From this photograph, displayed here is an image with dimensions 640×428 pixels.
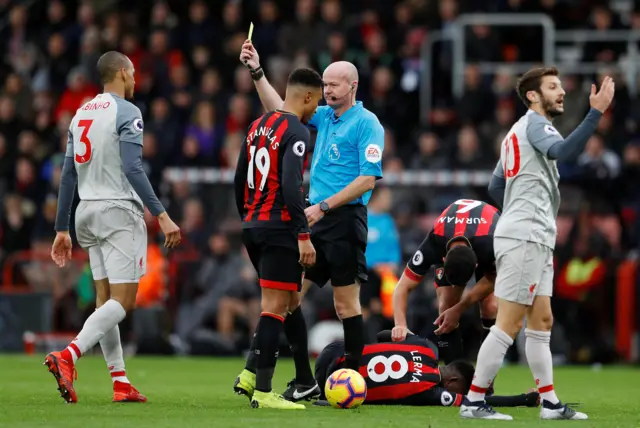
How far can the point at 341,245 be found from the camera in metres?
9.45

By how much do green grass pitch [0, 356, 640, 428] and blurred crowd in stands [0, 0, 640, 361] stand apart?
241 cm

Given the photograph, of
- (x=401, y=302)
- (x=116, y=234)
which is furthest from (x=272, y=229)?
(x=401, y=302)

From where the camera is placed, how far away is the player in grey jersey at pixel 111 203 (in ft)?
30.2

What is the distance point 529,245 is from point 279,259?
5.38 ft

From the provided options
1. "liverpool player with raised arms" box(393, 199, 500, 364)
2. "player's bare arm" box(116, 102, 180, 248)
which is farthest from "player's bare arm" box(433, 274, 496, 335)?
"player's bare arm" box(116, 102, 180, 248)

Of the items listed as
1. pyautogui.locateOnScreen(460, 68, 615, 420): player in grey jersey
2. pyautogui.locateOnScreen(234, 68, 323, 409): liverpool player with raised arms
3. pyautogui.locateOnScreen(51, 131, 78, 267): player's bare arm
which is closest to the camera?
pyautogui.locateOnScreen(460, 68, 615, 420): player in grey jersey

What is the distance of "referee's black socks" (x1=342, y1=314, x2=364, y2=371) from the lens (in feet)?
31.0

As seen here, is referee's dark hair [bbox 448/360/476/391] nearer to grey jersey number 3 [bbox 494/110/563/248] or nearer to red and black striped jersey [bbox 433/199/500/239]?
red and black striped jersey [bbox 433/199/500/239]

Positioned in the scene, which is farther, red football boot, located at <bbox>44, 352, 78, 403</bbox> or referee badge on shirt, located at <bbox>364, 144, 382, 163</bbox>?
referee badge on shirt, located at <bbox>364, 144, 382, 163</bbox>

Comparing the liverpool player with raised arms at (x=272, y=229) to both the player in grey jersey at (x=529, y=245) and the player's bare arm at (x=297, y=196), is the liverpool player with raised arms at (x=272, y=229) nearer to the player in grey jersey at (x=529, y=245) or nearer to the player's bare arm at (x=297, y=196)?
the player's bare arm at (x=297, y=196)

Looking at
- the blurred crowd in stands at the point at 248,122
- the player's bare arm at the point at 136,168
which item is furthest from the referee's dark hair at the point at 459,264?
the blurred crowd in stands at the point at 248,122

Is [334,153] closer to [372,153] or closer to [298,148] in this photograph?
[372,153]

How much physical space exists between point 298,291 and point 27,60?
47.0 feet

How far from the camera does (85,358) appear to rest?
1659 cm
